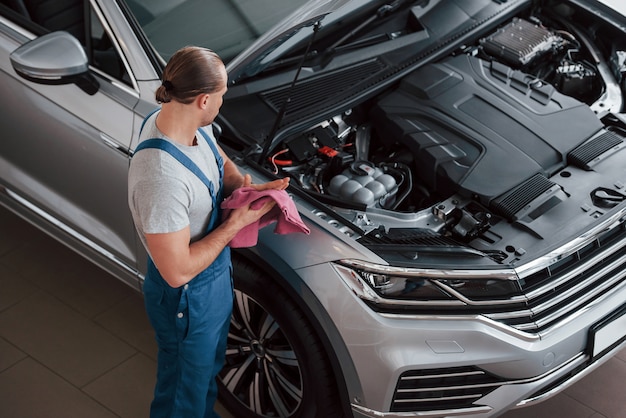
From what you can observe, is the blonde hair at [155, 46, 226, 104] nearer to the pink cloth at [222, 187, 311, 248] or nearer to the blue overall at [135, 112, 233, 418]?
the blue overall at [135, 112, 233, 418]

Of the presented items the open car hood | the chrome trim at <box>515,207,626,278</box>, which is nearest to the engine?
the chrome trim at <box>515,207,626,278</box>

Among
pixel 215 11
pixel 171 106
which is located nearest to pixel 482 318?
pixel 171 106

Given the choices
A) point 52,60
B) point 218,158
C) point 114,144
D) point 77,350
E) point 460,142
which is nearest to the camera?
point 218,158

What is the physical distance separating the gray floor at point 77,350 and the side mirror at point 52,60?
43.1 inches

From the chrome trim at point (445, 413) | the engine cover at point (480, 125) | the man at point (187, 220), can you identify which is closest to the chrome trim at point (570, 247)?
the engine cover at point (480, 125)

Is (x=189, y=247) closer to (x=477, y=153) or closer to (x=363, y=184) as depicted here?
(x=363, y=184)

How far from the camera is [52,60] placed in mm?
2867

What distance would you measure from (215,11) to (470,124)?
984 mm

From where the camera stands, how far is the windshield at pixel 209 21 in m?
3.07

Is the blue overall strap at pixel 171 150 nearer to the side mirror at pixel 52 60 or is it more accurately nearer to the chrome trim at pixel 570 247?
the side mirror at pixel 52 60

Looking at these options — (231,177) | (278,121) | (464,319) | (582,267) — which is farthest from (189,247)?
(582,267)

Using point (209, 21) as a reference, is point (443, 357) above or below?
below

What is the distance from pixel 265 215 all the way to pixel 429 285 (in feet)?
1.68

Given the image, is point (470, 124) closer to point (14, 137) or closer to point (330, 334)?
point (330, 334)
